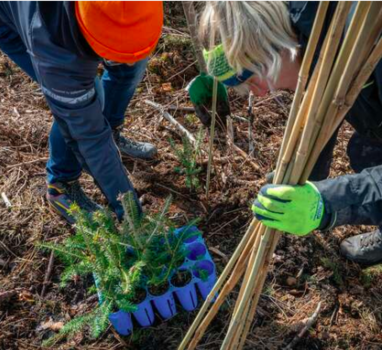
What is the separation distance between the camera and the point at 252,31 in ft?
4.01

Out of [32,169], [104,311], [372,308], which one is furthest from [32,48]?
[372,308]

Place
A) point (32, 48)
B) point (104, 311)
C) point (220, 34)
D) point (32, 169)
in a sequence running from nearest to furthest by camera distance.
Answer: point (220, 34), point (32, 48), point (104, 311), point (32, 169)

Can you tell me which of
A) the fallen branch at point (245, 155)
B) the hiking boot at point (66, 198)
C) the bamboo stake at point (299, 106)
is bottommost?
the hiking boot at point (66, 198)

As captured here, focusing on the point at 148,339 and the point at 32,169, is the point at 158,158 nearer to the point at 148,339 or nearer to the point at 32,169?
the point at 32,169

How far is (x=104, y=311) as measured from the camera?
1595 mm

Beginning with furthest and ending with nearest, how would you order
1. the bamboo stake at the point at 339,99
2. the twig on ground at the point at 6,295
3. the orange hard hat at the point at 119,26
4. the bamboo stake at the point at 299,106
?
the twig on ground at the point at 6,295 < the orange hard hat at the point at 119,26 < the bamboo stake at the point at 299,106 < the bamboo stake at the point at 339,99

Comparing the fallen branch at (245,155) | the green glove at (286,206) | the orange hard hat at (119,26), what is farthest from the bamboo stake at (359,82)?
the fallen branch at (245,155)

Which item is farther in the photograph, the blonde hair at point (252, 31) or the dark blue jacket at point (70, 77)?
the dark blue jacket at point (70, 77)

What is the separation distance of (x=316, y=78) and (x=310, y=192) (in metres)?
0.40

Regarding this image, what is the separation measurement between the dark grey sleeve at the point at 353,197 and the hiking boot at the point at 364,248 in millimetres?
697

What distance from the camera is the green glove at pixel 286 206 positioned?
119cm

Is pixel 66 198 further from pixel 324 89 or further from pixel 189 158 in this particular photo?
pixel 324 89

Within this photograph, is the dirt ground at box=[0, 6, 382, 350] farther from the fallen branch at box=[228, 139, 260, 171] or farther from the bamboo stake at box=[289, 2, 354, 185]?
the bamboo stake at box=[289, 2, 354, 185]

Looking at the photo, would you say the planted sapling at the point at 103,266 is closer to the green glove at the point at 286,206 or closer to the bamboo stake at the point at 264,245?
the bamboo stake at the point at 264,245
